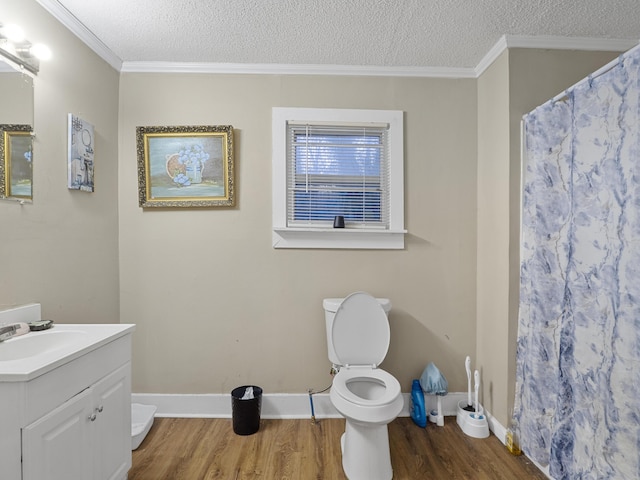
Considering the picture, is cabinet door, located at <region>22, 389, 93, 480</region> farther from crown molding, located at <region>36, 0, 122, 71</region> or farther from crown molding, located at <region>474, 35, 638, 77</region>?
crown molding, located at <region>474, 35, 638, 77</region>

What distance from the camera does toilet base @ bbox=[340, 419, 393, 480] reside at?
1.65 meters

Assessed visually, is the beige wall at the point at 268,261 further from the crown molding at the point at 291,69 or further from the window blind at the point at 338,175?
the window blind at the point at 338,175

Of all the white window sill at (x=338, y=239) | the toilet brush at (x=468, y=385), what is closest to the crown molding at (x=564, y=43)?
the white window sill at (x=338, y=239)

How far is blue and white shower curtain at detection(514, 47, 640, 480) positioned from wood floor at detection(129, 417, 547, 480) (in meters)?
0.30

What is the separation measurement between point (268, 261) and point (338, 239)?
530 mm

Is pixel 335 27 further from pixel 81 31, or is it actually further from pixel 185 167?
pixel 81 31

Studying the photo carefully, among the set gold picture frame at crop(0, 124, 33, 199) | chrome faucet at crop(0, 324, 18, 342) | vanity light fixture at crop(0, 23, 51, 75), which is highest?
vanity light fixture at crop(0, 23, 51, 75)

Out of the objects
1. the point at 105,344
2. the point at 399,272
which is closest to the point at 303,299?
the point at 399,272

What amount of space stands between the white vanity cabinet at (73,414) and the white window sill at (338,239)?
1.09 meters

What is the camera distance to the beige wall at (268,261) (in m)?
2.31

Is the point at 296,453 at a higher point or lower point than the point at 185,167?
lower

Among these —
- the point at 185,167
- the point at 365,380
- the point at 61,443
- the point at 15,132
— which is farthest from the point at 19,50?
the point at 365,380

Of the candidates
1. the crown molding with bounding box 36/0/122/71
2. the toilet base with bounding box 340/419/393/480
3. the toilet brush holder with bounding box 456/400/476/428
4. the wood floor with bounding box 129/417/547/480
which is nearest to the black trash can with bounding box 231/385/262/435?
the wood floor with bounding box 129/417/547/480

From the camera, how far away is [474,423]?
6.85 feet
